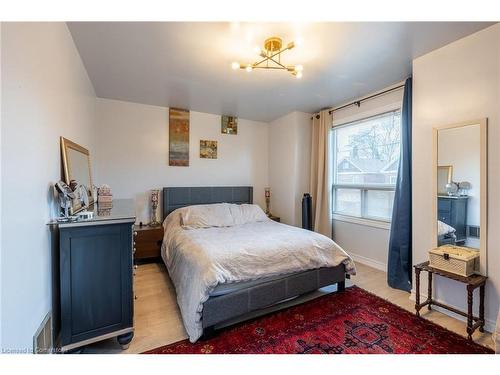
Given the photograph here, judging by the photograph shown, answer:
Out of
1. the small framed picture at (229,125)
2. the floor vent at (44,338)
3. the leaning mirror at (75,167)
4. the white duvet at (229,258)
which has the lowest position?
the floor vent at (44,338)

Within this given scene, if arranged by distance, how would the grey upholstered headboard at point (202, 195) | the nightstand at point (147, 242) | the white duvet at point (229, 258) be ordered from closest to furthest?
the white duvet at point (229, 258) < the nightstand at point (147, 242) < the grey upholstered headboard at point (202, 195)

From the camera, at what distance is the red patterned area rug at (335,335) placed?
165cm

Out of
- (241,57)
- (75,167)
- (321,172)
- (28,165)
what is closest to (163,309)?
(75,167)

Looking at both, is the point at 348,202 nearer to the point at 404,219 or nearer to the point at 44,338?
the point at 404,219

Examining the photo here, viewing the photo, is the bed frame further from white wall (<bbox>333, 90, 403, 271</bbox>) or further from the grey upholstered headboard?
the grey upholstered headboard

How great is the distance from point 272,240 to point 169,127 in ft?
8.74

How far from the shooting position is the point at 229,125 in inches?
169

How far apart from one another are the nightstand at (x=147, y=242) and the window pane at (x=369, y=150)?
306 centimetres

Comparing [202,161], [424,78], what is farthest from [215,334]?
[424,78]

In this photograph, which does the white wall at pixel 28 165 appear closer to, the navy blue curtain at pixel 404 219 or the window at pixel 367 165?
the navy blue curtain at pixel 404 219

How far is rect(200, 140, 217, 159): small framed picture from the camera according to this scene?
4074 millimetres

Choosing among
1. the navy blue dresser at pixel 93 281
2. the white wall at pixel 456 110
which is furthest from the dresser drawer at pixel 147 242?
the white wall at pixel 456 110

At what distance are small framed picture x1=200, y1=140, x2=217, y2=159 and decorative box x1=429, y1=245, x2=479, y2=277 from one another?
3.39 m

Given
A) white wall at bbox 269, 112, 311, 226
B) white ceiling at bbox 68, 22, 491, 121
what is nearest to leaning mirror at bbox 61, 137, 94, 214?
white ceiling at bbox 68, 22, 491, 121
